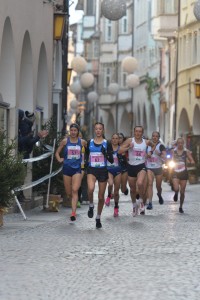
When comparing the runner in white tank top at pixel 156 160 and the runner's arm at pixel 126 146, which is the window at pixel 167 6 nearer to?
the runner in white tank top at pixel 156 160

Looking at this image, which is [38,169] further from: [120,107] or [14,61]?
[120,107]

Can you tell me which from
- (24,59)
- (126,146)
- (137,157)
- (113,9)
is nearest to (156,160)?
(24,59)

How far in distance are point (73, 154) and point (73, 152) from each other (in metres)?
0.09

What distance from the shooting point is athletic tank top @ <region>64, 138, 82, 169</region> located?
23000 millimetres

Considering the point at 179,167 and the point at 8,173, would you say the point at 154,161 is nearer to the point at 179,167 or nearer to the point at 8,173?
the point at 179,167

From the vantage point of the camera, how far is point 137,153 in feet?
83.1

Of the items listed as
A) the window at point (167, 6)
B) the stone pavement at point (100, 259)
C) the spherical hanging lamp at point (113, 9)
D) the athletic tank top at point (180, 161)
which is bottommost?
the stone pavement at point (100, 259)

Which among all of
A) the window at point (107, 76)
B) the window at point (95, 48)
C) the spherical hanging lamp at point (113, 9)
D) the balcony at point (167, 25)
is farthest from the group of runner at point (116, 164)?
the window at point (95, 48)

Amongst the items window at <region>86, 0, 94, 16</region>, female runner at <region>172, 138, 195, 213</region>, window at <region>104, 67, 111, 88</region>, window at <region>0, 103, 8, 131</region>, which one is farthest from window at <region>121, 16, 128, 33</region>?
window at <region>0, 103, 8, 131</region>

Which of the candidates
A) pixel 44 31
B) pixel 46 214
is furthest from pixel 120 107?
pixel 46 214

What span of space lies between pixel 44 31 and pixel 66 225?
1152 centimetres

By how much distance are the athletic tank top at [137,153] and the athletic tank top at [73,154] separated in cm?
236

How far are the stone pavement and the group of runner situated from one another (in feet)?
2.46

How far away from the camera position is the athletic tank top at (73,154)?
906 inches
